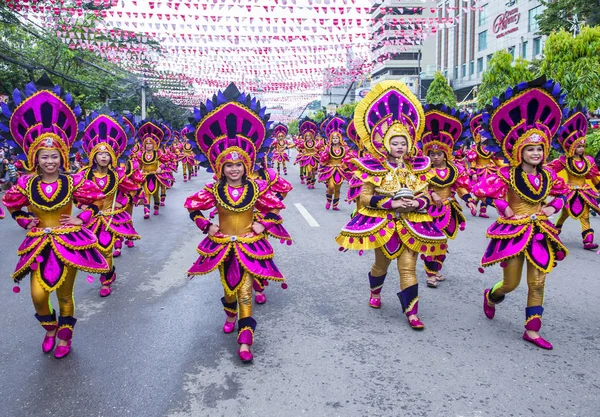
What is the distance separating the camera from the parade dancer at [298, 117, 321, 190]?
1850cm

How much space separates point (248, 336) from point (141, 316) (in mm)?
1635

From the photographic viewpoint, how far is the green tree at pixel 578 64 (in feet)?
44.5

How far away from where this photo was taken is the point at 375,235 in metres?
4.91

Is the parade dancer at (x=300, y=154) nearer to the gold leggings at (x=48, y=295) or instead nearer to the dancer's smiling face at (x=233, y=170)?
the dancer's smiling face at (x=233, y=170)

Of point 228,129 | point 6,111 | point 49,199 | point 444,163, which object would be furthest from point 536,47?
point 49,199

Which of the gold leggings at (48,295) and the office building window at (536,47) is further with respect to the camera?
the office building window at (536,47)

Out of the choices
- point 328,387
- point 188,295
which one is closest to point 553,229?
point 328,387

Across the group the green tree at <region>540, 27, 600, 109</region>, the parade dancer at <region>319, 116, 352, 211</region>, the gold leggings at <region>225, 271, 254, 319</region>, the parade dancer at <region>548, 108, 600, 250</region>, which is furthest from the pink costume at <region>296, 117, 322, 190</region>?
the gold leggings at <region>225, 271, 254, 319</region>

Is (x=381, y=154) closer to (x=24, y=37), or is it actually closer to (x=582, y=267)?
(x=582, y=267)

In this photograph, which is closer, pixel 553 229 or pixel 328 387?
pixel 328 387

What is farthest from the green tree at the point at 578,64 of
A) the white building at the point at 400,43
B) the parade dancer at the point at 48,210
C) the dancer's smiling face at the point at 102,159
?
the parade dancer at the point at 48,210

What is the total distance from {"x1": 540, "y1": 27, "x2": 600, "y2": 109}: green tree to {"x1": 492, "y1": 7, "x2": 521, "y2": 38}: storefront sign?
25.9m

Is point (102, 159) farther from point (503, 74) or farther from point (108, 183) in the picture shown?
point (503, 74)

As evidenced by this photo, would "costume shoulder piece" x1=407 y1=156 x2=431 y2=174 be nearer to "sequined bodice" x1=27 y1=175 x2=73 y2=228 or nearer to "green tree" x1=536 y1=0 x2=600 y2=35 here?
"sequined bodice" x1=27 y1=175 x2=73 y2=228
